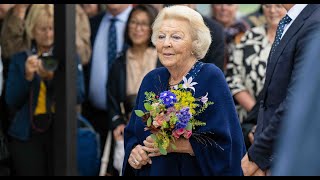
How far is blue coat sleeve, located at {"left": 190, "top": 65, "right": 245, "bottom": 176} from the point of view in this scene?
147 inches

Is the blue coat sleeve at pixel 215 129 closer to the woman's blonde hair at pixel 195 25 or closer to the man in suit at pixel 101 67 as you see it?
the woman's blonde hair at pixel 195 25

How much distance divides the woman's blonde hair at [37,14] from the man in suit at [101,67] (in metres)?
0.58

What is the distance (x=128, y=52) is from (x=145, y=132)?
245 centimetres

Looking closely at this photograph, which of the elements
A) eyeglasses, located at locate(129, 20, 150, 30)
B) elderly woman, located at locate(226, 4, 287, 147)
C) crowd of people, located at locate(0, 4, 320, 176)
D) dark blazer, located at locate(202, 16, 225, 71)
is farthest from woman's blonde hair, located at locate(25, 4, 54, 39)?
elderly woman, located at locate(226, 4, 287, 147)

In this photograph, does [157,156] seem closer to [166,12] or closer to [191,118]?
[191,118]

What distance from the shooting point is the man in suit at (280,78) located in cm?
374

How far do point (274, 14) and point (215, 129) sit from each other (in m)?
2.57

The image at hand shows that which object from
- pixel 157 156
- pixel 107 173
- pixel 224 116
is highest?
pixel 224 116

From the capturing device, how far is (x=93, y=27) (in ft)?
22.2

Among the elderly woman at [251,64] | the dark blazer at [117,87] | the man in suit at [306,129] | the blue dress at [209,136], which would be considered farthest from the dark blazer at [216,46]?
the man in suit at [306,129]

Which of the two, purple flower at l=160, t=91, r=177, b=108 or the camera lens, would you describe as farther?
the camera lens

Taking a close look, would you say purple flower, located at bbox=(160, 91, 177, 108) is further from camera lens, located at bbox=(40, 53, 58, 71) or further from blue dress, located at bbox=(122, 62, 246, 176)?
camera lens, located at bbox=(40, 53, 58, 71)

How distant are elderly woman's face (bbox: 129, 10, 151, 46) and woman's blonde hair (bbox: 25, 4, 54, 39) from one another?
743 millimetres
